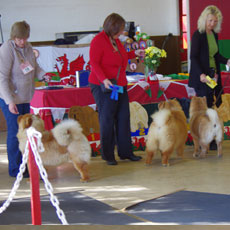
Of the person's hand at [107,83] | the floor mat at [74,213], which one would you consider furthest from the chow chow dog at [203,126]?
the floor mat at [74,213]

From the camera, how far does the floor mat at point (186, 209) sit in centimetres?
279

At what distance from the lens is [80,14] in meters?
11.9

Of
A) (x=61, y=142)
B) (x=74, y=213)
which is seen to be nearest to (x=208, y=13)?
(x=61, y=142)

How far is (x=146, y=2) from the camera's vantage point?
12250 mm

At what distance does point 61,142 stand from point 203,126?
5.11ft

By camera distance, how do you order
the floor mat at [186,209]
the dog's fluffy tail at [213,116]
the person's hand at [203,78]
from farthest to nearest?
1. the person's hand at [203,78]
2. the dog's fluffy tail at [213,116]
3. the floor mat at [186,209]

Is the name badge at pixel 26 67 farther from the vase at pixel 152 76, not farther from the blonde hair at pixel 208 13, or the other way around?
the blonde hair at pixel 208 13

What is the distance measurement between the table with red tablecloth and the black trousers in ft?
1.42

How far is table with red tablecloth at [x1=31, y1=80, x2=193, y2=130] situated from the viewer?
4.56m

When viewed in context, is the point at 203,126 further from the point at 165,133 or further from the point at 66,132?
the point at 66,132

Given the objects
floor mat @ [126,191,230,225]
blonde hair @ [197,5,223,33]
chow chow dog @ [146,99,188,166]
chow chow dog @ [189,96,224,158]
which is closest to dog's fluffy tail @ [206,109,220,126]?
chow chow dog @ [189,96,224,158]

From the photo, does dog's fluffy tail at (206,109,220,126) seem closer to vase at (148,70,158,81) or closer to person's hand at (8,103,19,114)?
vase at (148,70,158,81)

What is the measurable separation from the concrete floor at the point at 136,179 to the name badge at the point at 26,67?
3.34 feet

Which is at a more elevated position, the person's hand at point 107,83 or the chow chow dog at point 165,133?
the person's hand at point 107,83
